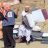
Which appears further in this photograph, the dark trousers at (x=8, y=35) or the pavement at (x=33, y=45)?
the pavement at (x=33, y=45)

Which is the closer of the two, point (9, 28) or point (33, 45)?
point (9, 28)

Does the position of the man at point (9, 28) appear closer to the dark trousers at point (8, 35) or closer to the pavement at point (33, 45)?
the dark trousers at point (8, 35)


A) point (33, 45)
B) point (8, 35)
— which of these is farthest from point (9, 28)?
point (33, 45)

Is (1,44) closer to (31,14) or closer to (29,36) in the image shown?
(29,36)

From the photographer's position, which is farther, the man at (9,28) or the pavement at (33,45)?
the pavement at (33,45)

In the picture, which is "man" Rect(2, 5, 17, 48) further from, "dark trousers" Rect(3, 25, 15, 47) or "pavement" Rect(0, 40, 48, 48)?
"pavement" Rect(0, 40, 48, 48)

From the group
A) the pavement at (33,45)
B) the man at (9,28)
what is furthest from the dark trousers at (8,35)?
the pavement at (33,45)

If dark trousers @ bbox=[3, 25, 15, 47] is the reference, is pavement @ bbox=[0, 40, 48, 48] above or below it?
below

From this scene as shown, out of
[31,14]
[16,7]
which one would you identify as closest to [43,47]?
[31,14]

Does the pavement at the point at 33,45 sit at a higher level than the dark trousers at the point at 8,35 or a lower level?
lower

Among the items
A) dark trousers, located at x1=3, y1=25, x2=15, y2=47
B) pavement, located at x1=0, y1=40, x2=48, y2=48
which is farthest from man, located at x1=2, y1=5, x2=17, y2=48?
pavement, located at x1=0, y1=40, x2=48, y2=48

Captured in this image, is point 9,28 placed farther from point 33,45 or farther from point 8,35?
point 33,45

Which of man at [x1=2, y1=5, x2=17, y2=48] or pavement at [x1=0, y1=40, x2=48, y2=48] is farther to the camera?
pavement at [x1=0, y1=40, x2=48, y2=48]

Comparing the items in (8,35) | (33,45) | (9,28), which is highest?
(9,28)
